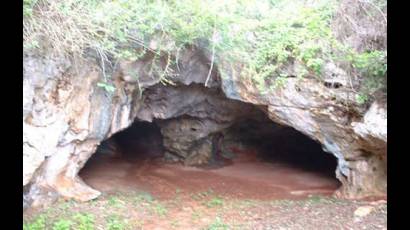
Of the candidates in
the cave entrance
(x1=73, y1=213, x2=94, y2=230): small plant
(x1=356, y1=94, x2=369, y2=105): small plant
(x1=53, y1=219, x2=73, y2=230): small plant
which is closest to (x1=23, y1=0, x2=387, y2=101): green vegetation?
(x1=356, y1=94, x2=369, y2=105): small plant

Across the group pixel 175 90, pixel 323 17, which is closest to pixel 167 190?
pixel 175 90

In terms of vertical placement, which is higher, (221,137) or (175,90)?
(175,90)

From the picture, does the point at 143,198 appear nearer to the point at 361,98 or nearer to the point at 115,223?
the point at 115,223

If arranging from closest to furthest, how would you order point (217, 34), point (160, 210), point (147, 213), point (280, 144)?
point (147, 213)
point (160, 210)
point (217, 34)
point (280, 144)

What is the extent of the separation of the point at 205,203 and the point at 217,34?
338cm

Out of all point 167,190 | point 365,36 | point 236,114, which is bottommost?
point 167,190

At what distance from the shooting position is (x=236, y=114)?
1214 cm

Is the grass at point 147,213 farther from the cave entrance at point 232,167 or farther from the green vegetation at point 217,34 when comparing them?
the green vegetation at point 217,34

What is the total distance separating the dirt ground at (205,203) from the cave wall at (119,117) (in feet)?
2.38

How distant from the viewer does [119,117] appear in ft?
28.8

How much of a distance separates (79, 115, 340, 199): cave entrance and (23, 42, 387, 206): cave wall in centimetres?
141

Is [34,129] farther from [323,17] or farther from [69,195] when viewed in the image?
[323,17]

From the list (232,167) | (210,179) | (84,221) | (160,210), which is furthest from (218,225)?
(232,167)

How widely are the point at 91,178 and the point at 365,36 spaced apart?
22.5 feet
